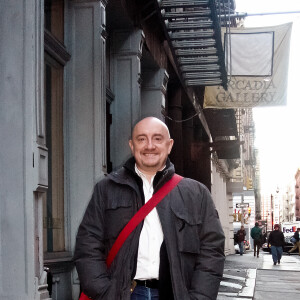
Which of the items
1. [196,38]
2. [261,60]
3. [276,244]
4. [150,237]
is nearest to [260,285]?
[261,60]

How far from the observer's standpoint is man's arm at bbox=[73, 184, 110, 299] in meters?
3.56

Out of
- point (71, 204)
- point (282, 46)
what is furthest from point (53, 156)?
point (282, 46)

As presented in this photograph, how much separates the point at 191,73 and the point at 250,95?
1421 mm

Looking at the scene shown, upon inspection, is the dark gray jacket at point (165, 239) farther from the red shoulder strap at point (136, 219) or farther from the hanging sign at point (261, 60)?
the hanging sign at point (261, 60)

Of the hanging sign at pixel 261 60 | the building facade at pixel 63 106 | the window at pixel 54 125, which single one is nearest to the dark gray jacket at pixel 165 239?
the building facade at pixel 63 106

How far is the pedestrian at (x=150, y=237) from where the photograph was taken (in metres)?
3.58

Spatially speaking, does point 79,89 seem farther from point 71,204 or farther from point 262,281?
point 262,281

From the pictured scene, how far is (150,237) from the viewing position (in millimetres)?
3639

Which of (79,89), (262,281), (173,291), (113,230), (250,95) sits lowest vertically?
(262,281)

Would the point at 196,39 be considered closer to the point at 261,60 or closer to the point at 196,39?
the point at 196,39

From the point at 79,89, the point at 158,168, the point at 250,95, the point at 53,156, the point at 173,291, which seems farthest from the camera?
the point at 250,95

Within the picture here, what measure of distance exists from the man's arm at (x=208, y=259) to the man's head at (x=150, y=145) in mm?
344

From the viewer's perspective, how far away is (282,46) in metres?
13.8

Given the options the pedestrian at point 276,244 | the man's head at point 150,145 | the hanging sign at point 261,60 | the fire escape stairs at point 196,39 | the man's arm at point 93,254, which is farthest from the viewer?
the pedestrian at point 276,244
